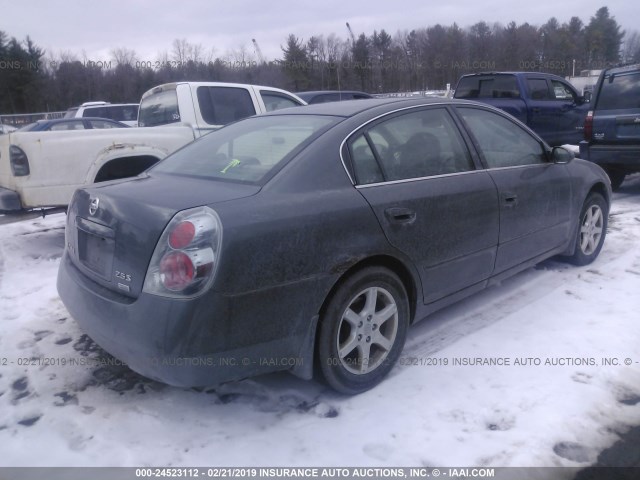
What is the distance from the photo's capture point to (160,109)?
690 centimetres

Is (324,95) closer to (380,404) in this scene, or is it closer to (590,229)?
(590,229)

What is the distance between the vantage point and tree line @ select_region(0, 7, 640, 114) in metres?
36.7

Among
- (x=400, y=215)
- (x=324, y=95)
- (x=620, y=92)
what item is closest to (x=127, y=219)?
Answer: (x=400, y=215)

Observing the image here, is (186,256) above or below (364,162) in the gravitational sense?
below

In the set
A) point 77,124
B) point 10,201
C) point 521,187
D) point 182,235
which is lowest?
point 10,201

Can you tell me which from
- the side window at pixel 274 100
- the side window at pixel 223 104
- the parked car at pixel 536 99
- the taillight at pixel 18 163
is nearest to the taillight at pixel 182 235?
the taillight at pixel 18 163

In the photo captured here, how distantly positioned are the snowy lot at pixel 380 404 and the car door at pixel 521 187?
1.67ft

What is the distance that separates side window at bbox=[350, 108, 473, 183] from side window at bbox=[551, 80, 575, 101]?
8.84 m

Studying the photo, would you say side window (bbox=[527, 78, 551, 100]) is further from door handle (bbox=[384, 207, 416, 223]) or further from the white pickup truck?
door handle (bbox=[384, 207, 416, 223])

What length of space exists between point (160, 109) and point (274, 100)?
59.0 inches

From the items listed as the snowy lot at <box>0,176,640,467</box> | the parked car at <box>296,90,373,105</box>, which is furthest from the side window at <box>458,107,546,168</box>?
the parked car at <box>296,90,373,105</box>

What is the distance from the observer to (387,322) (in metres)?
3.10

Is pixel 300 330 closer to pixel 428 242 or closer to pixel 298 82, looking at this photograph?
pixel 428 242

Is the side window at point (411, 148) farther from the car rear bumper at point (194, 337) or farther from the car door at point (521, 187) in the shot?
the car rear bumper at point (194, 337)
